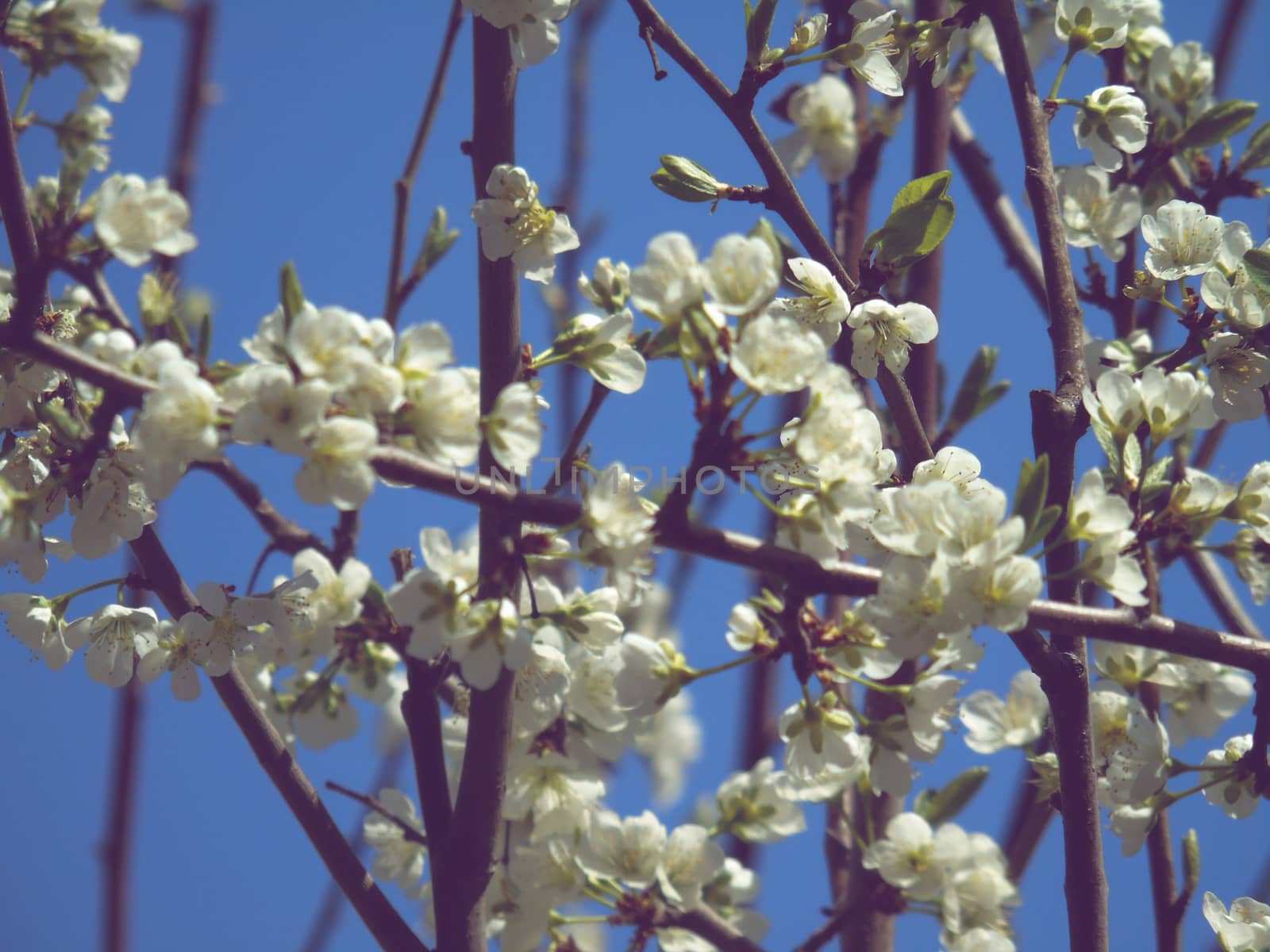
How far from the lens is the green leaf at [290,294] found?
0.91m

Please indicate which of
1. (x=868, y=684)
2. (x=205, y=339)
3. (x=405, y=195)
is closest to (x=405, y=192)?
(x=405, y=195)

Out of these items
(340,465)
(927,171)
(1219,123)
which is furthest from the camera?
(927,171)

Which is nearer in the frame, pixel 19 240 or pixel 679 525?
pixel 679 525

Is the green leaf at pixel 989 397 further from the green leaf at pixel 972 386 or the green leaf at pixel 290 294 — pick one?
the green leaf at pixel 290 294

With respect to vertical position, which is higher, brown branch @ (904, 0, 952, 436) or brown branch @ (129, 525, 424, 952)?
brown branch @ (904, 0, 952, 436)

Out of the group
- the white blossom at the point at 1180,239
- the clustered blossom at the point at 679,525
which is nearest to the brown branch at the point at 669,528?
the clustered blossom at the point at 679,525

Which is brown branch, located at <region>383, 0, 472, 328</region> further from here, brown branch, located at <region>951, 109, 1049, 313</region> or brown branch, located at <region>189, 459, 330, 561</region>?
brown branch, located at <region>951, 109, 1049, 313</region>

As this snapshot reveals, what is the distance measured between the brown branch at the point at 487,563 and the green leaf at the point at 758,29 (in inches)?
9.8

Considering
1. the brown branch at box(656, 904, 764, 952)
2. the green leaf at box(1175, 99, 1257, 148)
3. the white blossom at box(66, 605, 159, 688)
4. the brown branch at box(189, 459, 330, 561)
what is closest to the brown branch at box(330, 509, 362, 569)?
the brown branch at box(189, 459, 330, 561)

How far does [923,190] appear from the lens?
1.08 metres

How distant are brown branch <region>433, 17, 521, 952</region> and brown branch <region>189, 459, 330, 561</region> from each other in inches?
19.5

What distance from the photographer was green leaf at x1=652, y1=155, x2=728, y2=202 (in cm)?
118

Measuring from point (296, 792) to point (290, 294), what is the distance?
1.99ft

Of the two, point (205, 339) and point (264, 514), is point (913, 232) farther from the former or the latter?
point (264, 514)
